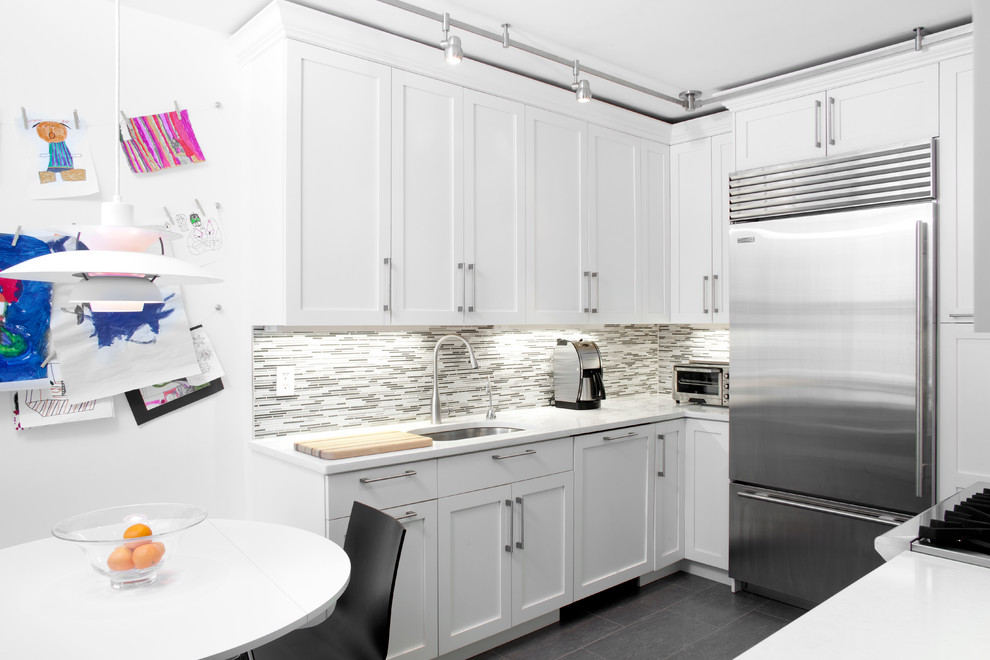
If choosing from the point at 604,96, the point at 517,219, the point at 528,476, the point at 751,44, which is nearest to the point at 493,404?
the point at 528,476

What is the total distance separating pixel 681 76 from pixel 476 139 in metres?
1.13

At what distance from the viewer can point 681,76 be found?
343cm

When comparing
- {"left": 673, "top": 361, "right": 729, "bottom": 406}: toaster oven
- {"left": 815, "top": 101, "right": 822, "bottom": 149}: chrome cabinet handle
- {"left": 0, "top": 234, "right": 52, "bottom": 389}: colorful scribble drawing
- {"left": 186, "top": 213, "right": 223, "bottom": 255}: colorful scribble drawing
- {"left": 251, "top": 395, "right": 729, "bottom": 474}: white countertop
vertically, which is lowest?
{"left": 251, "top": 395, "right": 729, "bottom": 474}: white countertop

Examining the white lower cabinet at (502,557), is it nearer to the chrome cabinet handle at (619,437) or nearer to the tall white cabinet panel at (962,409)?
the chrome cabinet handle at (619,437)

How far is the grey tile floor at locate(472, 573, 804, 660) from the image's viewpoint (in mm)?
2869

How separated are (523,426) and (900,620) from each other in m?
2.07

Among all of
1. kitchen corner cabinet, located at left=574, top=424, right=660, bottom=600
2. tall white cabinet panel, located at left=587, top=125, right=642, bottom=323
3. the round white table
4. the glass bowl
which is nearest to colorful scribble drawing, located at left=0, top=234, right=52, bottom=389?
the round white table

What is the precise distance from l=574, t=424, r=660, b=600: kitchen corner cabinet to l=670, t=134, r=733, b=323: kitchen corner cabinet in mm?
851

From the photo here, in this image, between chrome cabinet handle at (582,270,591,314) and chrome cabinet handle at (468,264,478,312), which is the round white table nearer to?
chrome cabinet handle at (468,264,478,312)

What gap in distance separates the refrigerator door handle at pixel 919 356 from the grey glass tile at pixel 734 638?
871 millimetres

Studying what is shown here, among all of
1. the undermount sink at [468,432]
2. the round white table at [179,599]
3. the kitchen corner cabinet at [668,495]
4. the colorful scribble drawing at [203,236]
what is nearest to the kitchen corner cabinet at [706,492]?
the kitchen corner cabinet at [668,495]

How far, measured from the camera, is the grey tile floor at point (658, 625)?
287cm

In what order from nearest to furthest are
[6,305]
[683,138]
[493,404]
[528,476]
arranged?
[6,305] < [528,476] < [493,404] < [683,138]

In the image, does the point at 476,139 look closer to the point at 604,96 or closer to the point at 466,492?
the point at 604,96
